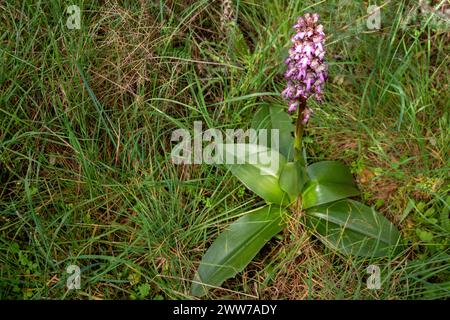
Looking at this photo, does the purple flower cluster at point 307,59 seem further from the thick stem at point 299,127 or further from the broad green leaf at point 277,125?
the broad green leaf at point 277,125

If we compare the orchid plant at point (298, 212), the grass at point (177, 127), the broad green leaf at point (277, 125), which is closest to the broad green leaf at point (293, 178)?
the orchid plant at point (298, 212)

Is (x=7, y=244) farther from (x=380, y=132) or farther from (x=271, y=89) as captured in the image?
(x=380, y=132)

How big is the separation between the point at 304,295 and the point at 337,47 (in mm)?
1306

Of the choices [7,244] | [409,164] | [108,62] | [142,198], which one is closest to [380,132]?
[409,164]

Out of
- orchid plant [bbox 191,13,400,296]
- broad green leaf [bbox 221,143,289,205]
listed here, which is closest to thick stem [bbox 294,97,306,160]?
orchid plant [bbox 191,13,400,296]

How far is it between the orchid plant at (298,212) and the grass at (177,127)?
0.07m

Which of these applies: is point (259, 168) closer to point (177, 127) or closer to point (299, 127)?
point (299, 127)

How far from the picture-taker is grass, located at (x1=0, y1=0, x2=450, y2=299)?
2295 mm

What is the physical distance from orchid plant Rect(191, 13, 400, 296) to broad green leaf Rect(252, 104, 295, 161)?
0.08 meters

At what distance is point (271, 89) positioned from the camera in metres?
2.89

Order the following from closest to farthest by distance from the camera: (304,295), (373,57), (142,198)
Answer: (304,295)
(142,198)
(373,57)

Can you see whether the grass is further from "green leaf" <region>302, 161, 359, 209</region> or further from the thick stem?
the thick stem

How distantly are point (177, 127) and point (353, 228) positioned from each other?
0.93 metres

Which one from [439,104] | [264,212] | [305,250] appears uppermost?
[439,104]
